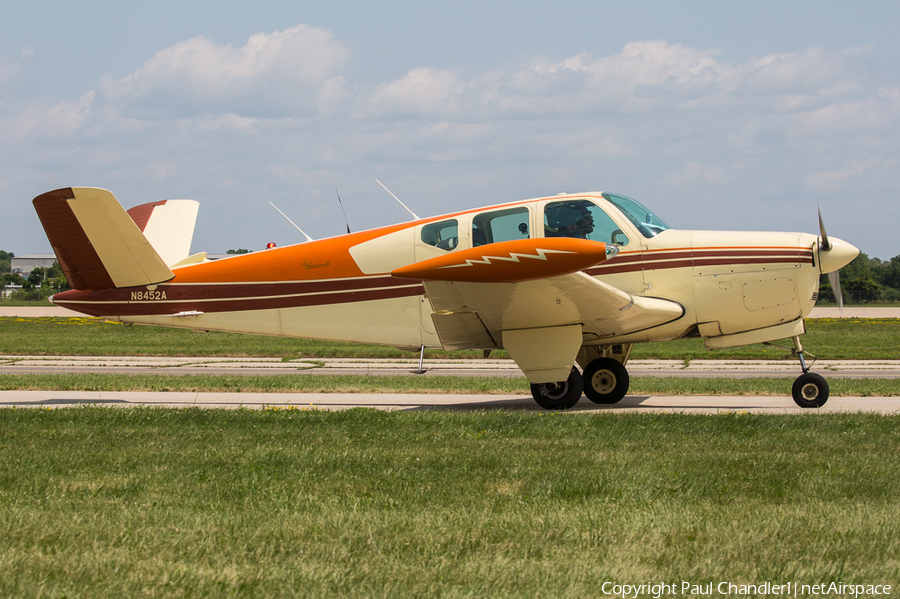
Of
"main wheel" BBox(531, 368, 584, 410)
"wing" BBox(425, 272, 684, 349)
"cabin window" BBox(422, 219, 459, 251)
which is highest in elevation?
"cabin window" BBox(422, 219, 459, 251)

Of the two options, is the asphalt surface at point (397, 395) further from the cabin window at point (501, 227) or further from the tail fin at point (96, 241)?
the cabin window at point (501, 227)

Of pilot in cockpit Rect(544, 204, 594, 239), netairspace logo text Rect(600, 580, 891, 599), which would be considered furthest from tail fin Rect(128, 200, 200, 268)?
netairspace logo text Rect(600, 580, 891, 599)

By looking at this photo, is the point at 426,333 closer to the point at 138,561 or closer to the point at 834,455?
the point at 834,455

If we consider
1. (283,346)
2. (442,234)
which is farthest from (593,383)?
(283,346)

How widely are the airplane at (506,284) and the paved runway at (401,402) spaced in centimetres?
64

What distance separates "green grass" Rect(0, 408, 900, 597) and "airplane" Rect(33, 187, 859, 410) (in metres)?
2.05

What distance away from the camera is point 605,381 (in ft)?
39.5

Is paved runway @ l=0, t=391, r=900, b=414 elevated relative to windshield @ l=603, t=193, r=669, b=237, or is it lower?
lower

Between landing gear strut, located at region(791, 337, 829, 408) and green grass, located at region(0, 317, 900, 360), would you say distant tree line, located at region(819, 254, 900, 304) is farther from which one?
landing gear strut, located at region(791, 337, 829, 408)

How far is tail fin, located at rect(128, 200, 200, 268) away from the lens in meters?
13.3

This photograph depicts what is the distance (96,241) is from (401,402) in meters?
5.37

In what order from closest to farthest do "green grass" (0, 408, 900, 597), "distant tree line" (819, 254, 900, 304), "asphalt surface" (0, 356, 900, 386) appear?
1. "green grass" (0, 408, 900, 597)
2. "asphalt surface" (0, 356, 900, 386)
3. "distant tree line" (819, 254, 900, 304)

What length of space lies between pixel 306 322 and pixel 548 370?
381 cm

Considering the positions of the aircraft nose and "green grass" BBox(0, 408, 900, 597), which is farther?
the aircraft nose
